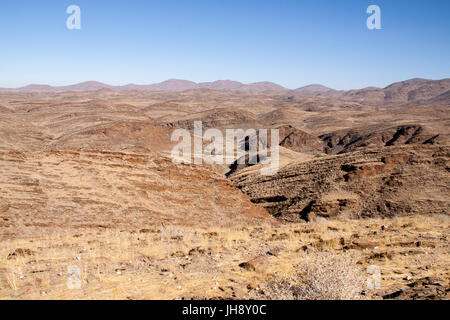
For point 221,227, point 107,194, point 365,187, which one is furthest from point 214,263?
point 365,187

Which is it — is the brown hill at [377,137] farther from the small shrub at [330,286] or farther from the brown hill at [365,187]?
the small shrub at [330,286]

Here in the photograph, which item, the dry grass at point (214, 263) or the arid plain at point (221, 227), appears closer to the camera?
the dry grass at point (214, 263)

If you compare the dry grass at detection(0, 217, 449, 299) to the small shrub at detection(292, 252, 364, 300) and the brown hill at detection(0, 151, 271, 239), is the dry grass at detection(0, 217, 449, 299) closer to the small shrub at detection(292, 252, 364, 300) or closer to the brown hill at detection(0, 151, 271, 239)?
the small shrub at detection(292, 252, 364, 300)

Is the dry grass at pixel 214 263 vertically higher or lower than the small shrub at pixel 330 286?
lower

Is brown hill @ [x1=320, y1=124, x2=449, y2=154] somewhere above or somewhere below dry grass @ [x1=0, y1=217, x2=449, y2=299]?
above

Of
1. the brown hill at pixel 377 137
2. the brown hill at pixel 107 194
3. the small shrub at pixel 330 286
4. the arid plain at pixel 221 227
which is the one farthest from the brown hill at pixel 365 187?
the brown hill at pixel 377 137

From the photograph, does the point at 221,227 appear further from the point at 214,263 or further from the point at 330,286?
the point at 330,286

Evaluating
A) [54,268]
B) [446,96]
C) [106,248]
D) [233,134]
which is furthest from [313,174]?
[446,96]

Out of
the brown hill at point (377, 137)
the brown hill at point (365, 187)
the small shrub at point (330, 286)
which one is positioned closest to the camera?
the small shrub at point (330, 286)

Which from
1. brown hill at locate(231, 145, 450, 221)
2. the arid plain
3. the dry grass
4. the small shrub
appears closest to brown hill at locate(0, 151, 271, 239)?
the arid plain

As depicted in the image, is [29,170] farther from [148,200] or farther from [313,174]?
[313,174]

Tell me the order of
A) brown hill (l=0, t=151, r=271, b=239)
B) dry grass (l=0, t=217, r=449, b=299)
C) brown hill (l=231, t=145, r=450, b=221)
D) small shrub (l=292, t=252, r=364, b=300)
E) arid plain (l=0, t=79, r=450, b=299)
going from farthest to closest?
brown hill (l=231, t=145, r=450, b=221) < brown hill (l=0, t=151, r=271, b=239) < arid plain (l=0, t=79, r=450, b=299) < dry grass (l=0, t=217, r=449, b=299) < small shrub (l=292, t=252, r=364, b=300)
